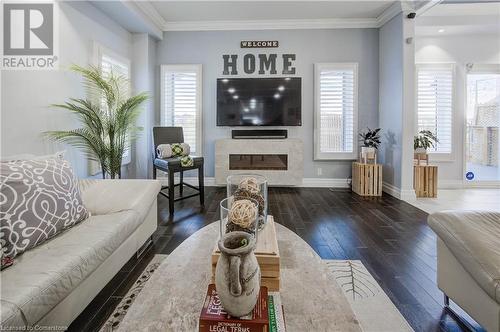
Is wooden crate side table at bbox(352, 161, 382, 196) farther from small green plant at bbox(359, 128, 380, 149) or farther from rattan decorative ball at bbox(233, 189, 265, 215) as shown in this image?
rattan decorative ball at bbox(233, 189, 265, 215)

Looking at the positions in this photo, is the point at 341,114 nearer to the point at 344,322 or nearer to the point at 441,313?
the point at 441,313

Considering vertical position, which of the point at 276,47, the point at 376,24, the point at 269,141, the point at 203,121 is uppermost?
the point at 376,24

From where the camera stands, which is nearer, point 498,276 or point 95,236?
point 498,276

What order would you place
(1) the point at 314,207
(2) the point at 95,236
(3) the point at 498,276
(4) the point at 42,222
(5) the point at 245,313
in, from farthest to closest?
1. (1) the point at 314,207
2. (2) the point at 95,236
3. (4) the point at 42,222
4. (3) the point at 498,276
5. (5) the point at 245,313

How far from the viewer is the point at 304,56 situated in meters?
4.95

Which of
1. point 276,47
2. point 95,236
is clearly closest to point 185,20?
point 276,47

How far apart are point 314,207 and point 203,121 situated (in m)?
2.53

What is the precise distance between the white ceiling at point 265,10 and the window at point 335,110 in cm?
80

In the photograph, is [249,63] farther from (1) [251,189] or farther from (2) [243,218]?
(2) [243,218]

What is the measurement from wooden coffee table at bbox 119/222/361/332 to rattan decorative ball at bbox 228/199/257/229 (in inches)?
10.2

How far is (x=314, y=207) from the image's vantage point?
3.81m

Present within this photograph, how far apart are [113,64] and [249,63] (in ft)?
7.15

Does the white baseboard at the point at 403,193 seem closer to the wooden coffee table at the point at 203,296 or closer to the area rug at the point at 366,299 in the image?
the area rug at the point at 366,299

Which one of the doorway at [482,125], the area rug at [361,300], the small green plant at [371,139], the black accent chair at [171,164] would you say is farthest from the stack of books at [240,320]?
the doorway at [482,125]
